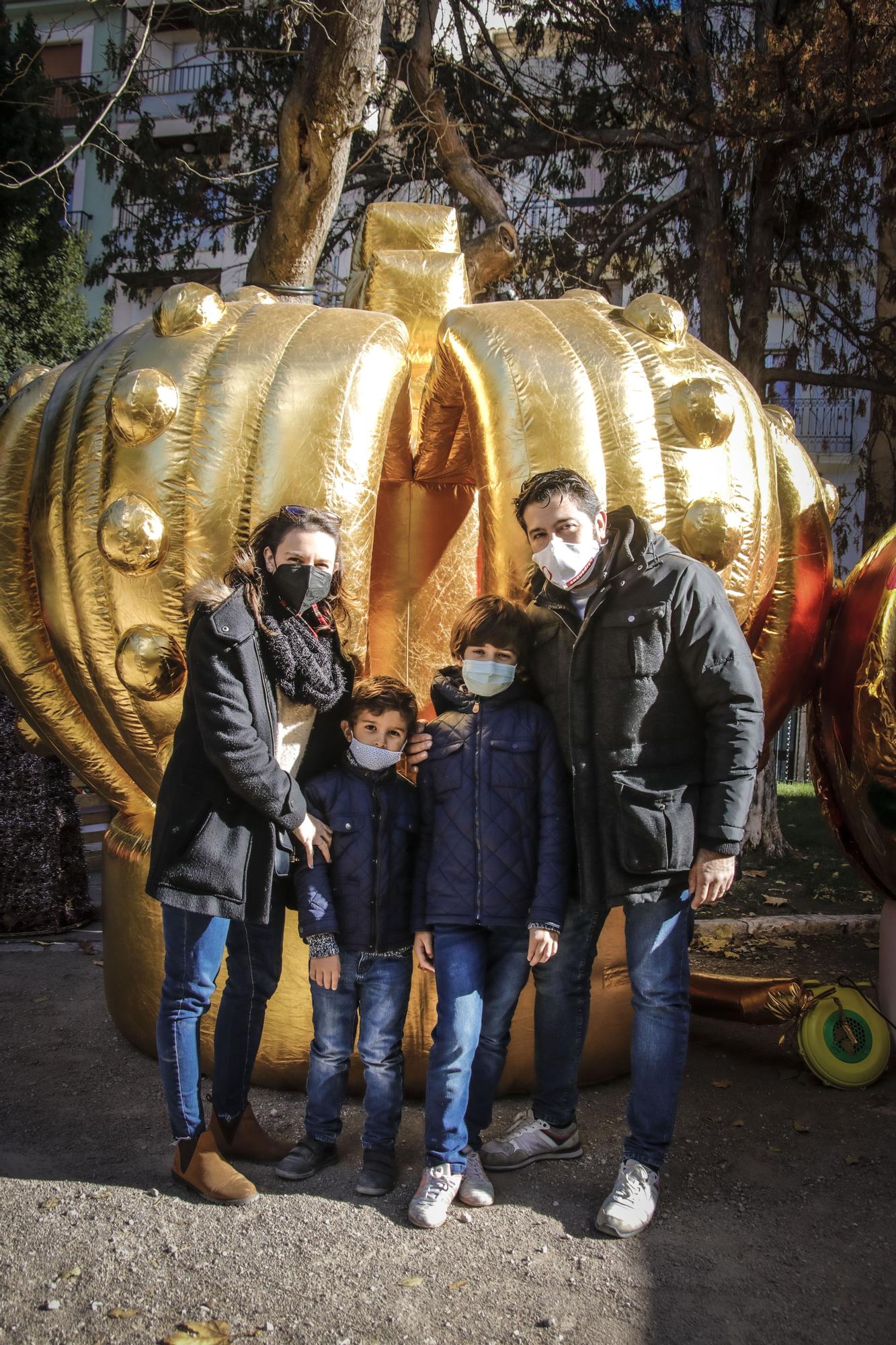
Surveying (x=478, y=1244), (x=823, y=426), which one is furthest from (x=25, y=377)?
(x=823, y=426)

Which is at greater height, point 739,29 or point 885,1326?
point 739,29

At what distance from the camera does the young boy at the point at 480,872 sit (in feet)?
9.74

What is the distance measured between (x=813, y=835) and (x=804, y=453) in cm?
607

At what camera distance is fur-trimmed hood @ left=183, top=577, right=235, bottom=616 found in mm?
2900

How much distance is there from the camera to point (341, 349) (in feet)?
11.5

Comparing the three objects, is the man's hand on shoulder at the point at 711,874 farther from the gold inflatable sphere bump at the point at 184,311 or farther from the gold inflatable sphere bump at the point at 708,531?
the gold inflatable sphere bump at the point at 184,311

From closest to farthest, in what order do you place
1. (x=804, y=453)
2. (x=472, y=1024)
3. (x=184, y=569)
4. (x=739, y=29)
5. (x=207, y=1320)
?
(x=207, y=1320) → (x=472, y=1024) → (x=184, y=569) → (x=804, y=453) → (x=739, y=29)

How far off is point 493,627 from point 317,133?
15.4ft

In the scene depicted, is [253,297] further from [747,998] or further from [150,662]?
[747,998]

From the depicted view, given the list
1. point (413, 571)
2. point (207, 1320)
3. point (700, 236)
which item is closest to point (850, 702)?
point (413, 571)

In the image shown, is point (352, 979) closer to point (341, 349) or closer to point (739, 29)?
point (341, 349)

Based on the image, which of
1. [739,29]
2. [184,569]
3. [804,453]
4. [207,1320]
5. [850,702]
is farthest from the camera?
[739,29]

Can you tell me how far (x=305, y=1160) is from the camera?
124 inches

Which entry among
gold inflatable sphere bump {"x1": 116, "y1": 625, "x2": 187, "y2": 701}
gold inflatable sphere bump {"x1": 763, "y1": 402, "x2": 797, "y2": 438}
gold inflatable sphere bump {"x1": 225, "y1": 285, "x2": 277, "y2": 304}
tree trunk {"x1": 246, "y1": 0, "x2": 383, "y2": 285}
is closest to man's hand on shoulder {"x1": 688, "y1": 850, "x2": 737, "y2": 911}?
gold inflatable sphere bump {"x1": 116, "y1": 625, "x2": 187, "y2": 701}
